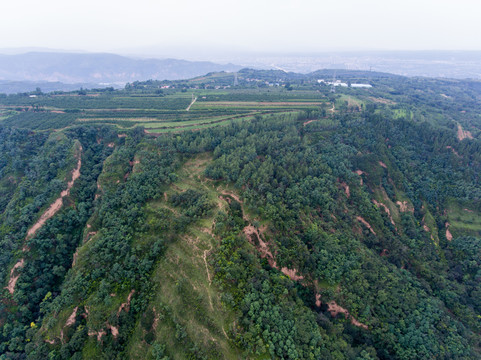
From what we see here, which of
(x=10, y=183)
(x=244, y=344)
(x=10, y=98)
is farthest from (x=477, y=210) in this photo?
(x=10, y=98)

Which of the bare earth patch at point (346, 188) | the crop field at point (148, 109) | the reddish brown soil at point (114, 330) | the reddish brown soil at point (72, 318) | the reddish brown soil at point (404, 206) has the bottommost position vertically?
the reddish brown soil at point (114, 330)

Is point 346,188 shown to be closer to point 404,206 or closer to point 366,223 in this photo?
point 366,223

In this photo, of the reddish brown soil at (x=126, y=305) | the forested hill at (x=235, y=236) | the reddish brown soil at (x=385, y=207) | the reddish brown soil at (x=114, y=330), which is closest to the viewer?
the forested hill at (x=235, y=236)

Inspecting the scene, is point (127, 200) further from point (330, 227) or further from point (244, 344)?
point (330, 227)

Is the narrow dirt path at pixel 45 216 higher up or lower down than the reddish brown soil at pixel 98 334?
higher up

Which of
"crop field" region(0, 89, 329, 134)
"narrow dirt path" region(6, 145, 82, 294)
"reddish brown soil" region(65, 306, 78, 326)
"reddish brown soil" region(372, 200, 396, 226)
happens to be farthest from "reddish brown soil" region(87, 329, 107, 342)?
"reddish brown soil" region(372, 200, 396, 226)

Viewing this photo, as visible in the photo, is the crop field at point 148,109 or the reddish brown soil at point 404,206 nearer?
the reddish brown soil at point 404,206

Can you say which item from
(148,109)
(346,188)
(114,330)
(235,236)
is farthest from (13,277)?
(346,188)

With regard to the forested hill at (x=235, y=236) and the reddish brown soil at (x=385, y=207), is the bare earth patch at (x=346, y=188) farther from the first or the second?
the reddish brown soil at (x=385, y=207)

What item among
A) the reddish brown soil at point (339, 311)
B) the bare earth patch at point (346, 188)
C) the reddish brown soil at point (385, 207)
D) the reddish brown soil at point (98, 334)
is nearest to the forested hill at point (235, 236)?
the reddish brown soil at point (385, 207)
